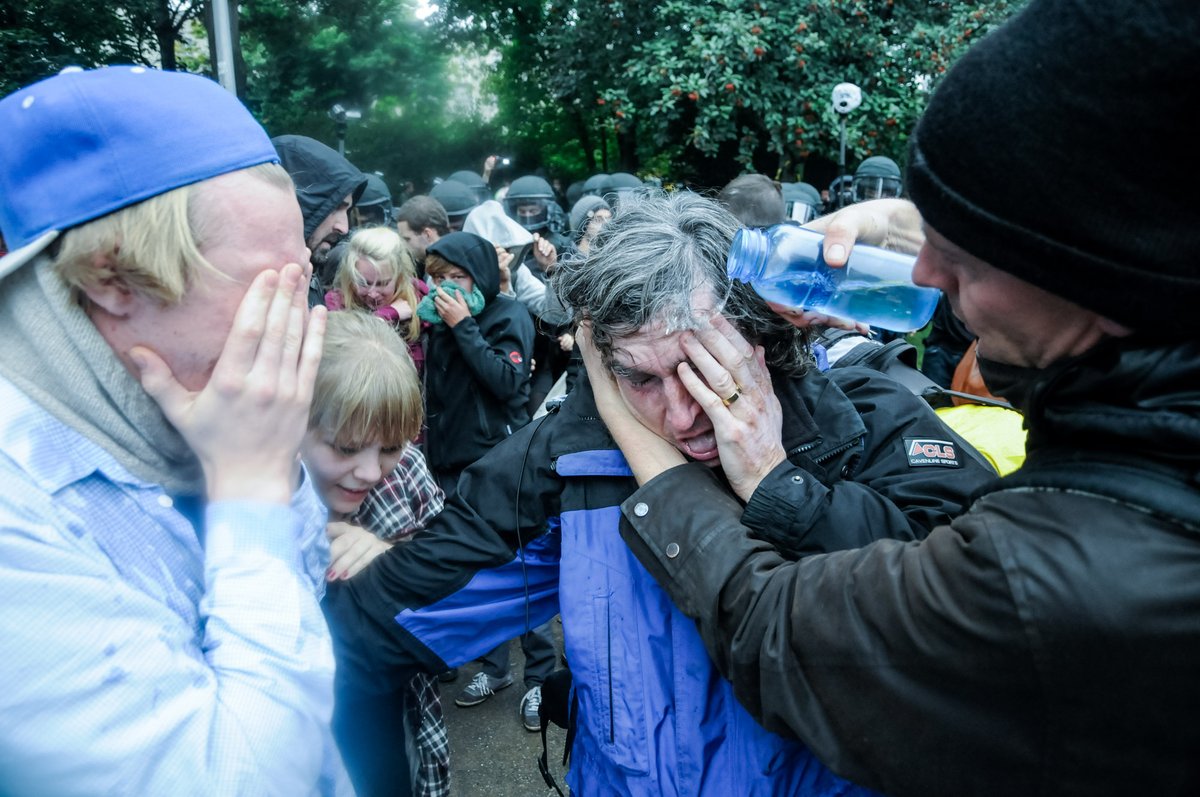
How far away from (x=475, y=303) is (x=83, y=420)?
3.32 metres

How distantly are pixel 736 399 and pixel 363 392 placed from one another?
0.91 metres

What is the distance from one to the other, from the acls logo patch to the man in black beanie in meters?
0.51

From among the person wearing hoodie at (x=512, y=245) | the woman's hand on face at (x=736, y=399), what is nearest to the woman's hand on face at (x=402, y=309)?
the person wearing hoodie at (x=512, y=245)

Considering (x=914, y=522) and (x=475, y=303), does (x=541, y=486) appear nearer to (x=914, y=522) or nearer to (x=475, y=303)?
(x=914, y=522)

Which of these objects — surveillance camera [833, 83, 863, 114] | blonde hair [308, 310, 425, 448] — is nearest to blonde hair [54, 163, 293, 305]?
blonde hair [308, 310, 425, 448]

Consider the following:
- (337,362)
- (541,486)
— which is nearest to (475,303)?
(337,362)

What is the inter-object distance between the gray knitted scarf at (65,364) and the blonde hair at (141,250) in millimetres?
38

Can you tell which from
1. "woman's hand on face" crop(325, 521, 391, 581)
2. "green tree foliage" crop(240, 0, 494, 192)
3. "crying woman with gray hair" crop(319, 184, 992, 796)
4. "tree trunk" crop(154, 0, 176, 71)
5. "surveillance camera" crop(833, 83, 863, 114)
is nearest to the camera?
"crying woman with gray hair" crop(319, 184, 992, 796)

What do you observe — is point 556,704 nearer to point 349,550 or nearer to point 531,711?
point 349,550

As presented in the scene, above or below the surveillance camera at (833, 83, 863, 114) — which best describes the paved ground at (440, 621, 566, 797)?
below

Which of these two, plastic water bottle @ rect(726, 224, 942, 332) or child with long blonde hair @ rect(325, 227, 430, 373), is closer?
plastic water bottle @ rect(726, 224, 942, 332)

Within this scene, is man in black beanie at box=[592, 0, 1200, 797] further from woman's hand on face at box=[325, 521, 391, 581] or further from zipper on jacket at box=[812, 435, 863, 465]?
woman's hand on face at box=[325, 521, 391, 581]

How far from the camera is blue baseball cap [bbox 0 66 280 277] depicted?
98cm

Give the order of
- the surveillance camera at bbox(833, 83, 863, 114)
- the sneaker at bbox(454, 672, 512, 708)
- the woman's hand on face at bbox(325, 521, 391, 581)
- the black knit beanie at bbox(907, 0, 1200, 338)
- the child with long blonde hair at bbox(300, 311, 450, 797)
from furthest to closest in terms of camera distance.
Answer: the surveillance camera at bbox(833, 83, 863, 114) < the sneaker at bbox(454, 672, 512, 708) < the child with long blonde hair at bbox(300, 311, 450, 797) < the woman's hand on face at bbox(325, 521, 391, 581) < the black knit beanie at bbox(907, 0, 1200, 338)
